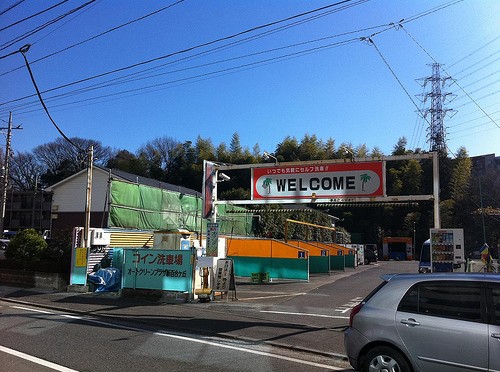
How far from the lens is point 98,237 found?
711 inches

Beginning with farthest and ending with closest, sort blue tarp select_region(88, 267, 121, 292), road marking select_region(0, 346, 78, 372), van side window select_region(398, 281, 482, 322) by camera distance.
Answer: blue tarp select_region(88, 267, 121, 292) < road marking select_region(0, 346, 78, 372) < van side window select_region(398, 281, 482, 322)

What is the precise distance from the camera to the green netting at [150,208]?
24609mm

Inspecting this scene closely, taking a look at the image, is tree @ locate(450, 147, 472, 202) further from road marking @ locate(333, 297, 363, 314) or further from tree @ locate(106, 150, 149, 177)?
road marking @ locate(333, 297, 363, 314)

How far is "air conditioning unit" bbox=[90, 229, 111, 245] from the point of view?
17859 mm

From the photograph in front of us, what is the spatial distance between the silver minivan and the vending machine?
634cm

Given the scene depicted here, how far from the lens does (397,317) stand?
17.8 ft

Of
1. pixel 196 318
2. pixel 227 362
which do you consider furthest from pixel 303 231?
pixel 227 362

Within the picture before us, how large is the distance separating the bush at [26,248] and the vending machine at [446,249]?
15918mm

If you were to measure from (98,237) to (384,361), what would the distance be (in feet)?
49.2

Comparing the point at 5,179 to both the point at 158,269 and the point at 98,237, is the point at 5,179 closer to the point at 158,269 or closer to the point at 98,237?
the point at 98,237

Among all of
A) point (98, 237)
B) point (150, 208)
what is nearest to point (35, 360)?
point (98, 237)

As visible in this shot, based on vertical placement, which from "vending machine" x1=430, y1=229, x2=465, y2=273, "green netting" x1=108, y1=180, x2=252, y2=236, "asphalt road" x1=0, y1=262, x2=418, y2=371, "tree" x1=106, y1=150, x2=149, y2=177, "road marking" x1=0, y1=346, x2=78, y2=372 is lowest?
"asphalt road" x1=0, y1=262, x2=418, y2=371

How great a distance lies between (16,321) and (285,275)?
633 inches

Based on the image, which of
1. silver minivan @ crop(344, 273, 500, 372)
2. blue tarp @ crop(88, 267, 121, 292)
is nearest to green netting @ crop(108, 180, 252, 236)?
blue tarp @ crop(88, 267, 121, 292)
